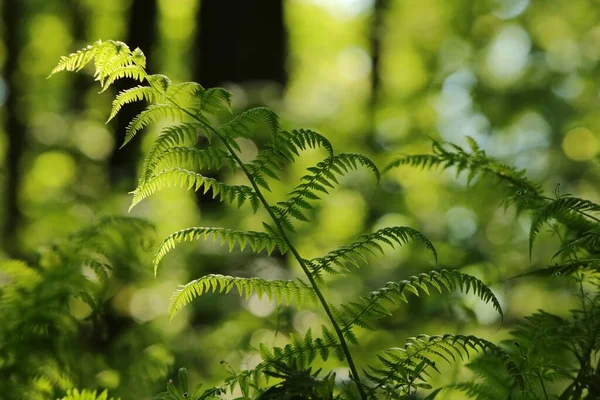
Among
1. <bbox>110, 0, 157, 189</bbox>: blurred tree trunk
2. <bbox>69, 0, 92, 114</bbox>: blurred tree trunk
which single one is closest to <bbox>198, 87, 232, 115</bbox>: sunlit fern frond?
<bbox>110, 0, 157, 189</bbox>: blurred tree trunk

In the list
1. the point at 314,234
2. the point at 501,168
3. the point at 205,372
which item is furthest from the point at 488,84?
the point at 501,168

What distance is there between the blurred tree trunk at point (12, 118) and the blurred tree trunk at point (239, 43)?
32.7ft

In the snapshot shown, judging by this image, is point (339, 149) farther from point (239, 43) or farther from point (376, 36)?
point (376, 36)

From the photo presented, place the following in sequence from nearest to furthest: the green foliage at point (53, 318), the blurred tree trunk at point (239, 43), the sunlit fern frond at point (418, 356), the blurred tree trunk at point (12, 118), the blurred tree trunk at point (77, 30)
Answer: the sunlit fern frond at point (418, 356) → the green foliage at point (53, 318) → the blurred tree trunk at point (239, 43) → the blurred tree trunk at point (12, 118) → the blurred tree trunk at point (77, 30)

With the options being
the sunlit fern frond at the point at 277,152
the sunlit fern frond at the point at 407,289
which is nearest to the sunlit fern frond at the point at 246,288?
the sunlit fern frond at the point at 407,289

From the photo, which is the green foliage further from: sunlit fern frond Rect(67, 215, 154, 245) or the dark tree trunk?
the dark tree trunk

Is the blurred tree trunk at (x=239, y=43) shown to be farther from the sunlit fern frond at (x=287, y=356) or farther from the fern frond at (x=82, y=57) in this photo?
the sunlit fern frond at (x=287, y=356)

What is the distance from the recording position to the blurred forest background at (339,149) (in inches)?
117

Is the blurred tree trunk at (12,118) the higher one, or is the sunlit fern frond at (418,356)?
the blurred tree trunk at (12,118)

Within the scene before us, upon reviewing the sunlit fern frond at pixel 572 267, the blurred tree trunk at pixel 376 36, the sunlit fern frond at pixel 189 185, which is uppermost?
the blurred tree trunk at pixel 376 36

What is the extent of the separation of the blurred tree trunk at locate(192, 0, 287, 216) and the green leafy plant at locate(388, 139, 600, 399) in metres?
3.59

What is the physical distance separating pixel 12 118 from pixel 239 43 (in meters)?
10.5

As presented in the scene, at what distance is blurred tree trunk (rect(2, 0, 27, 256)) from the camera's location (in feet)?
44.4

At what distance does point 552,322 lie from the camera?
1.50 meters
